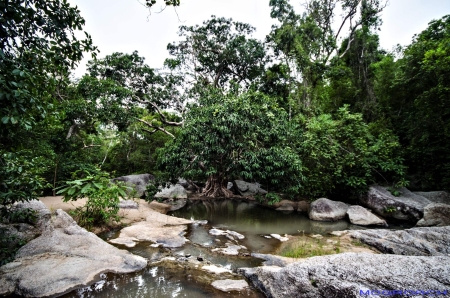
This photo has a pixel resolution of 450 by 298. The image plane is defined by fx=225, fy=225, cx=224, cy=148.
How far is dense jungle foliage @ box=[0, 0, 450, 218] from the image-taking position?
2930mm

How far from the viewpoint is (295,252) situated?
5801 mm

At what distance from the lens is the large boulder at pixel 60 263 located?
138 inches

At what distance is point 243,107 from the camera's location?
9500 mm

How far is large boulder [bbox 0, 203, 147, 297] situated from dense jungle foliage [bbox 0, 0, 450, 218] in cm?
118

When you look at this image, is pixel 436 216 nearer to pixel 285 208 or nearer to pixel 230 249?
pixel 285 208

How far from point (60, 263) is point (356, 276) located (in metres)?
4.88

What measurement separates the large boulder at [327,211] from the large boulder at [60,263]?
8194 millimetres

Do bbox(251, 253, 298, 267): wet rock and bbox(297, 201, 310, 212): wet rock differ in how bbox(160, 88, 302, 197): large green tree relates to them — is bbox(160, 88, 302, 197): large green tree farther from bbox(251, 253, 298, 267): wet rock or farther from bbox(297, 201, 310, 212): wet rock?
bbox(251, 253, 298, 267): wet rock

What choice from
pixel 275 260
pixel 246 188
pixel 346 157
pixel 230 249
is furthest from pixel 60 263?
pixel 246 188

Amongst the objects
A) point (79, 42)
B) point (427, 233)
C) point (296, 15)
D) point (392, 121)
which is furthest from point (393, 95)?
point (79, 42)

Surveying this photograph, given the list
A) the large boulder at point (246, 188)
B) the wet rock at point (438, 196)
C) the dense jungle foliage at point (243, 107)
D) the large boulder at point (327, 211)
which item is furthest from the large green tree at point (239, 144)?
the large boulder at point (246, 188)

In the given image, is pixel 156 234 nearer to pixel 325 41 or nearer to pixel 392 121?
pixel 392 121

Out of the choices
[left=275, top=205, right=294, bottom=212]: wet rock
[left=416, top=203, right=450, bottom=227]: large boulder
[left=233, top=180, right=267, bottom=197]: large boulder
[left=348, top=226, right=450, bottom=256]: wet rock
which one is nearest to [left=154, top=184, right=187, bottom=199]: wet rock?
[left=233, top=180, right=267, bottom=197]: large boulder

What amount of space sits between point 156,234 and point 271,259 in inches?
137
